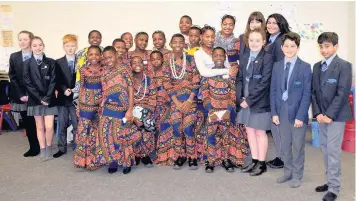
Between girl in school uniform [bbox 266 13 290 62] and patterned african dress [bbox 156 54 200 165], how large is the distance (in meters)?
0.74

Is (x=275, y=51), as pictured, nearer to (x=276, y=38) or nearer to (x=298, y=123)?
(x=276, y=38)

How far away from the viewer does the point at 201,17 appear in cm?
548

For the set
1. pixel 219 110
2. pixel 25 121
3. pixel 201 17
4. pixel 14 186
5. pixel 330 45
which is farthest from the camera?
pixel 201 17

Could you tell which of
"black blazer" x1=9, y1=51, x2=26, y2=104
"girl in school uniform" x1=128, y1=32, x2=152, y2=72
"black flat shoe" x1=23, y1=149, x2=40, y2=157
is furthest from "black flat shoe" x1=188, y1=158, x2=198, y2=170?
"black blazer" x1=9, y1=51, x2=26, y2=104

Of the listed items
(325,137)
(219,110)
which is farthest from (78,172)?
(325,137)

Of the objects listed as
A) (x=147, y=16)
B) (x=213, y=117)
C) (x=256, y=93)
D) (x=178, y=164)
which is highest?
(x=147, y=16)

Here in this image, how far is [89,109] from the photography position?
3367 mm

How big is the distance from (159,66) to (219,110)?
2.44 feet

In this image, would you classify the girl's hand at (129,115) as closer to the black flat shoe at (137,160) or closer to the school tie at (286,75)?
the black flat shoe at (137,160)

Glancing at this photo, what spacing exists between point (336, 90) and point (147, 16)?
3.59 metres

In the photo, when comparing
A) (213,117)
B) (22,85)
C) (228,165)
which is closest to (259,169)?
(228,165)

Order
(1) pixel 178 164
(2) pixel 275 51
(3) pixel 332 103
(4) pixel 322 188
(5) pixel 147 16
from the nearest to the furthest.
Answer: (3) pixel 332 103, (4) pixel 322 188, (2) pixel 275 51, (1) pixel 178 164, (5) pixel 147 16

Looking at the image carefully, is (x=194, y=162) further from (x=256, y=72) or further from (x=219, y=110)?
(x=256, y=72)

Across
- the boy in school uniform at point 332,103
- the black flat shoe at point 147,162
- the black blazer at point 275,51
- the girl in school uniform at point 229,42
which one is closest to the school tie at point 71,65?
the black flat shoe at point 147,162
